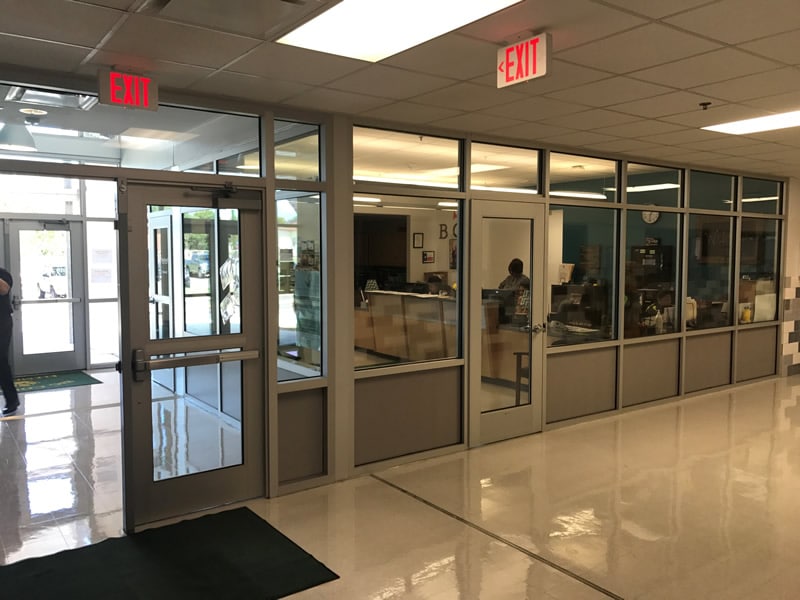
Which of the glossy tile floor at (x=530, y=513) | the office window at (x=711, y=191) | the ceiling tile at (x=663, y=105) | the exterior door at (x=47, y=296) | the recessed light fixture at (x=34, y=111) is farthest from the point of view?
the exterior door at (x=47, y=296)

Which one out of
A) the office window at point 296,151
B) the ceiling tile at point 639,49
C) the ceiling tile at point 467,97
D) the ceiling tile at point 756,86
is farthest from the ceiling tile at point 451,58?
the ceiling tile at point 756,86

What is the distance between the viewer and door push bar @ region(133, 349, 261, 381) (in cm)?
383

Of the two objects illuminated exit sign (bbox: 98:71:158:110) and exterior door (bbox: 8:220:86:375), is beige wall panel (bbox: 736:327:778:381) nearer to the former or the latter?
illuminated exit sign (bbox: 98:71:158:110)

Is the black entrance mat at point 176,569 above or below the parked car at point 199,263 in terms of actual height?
below

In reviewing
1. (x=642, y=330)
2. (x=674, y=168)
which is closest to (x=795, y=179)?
(x=674, y=168)

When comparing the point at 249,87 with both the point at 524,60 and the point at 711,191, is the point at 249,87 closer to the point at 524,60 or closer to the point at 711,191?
the point at 524,60

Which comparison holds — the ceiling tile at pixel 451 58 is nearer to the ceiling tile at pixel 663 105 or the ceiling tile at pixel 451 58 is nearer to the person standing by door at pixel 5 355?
the ceiling tile at pixel 663 105

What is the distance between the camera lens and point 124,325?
379cm

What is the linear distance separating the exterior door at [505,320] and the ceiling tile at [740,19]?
248 centimetres

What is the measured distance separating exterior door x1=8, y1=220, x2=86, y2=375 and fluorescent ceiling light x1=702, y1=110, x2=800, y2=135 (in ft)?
24.2

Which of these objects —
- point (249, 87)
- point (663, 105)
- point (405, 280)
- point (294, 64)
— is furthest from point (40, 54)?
point (663, 105)

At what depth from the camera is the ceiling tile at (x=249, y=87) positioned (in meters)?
3.66

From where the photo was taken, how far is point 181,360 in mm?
3984

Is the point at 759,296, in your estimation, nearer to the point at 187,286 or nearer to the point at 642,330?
the point at 642,330
